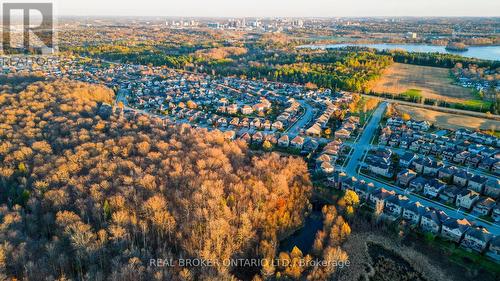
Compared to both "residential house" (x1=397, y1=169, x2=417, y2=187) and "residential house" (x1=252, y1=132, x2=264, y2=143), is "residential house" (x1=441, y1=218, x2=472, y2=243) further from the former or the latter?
"residential house" (x1=252, y1=132, x2=264, y2=143)

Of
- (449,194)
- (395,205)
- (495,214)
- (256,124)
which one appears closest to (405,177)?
(449,194)

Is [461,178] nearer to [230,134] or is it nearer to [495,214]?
[495,214]

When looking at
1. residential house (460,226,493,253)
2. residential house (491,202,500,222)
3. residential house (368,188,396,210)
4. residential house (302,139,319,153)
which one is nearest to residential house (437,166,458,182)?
residential house (491,202,500,222)

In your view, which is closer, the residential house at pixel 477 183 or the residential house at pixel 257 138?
the residential house at pixel 477 183

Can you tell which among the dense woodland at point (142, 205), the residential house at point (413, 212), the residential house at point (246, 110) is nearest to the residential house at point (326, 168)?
the dense woodland at point (142, 205)
